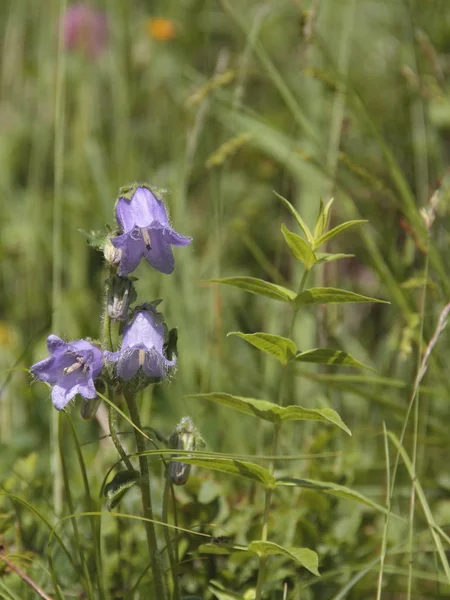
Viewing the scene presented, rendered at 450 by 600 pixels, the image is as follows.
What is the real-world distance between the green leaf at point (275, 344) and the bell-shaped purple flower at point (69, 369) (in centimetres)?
28

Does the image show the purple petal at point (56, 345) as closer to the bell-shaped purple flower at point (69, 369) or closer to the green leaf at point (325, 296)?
the bell-shaped purple flower at point (69, 369)

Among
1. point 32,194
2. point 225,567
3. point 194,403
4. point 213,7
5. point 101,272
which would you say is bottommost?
point 225,567

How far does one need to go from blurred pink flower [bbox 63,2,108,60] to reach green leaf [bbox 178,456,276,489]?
3304 mm

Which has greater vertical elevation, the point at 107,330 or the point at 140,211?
the point at 140,211

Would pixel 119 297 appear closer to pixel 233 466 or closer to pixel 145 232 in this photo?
pixel 145 232

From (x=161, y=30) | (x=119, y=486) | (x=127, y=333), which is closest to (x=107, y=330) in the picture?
(x=127, y=333)

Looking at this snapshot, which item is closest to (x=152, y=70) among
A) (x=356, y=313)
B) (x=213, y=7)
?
(x=213, y=7)

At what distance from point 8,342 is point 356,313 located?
1.58 m

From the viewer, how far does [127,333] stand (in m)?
1.66

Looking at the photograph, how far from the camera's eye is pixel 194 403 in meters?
2.89

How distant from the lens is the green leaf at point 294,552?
5.18ft

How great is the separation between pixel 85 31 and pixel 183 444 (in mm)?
3391

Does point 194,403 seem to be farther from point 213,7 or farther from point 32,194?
point 213,7

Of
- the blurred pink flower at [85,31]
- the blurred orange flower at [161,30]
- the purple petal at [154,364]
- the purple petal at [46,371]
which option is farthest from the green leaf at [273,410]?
the blurred pink flower at [85,31]
